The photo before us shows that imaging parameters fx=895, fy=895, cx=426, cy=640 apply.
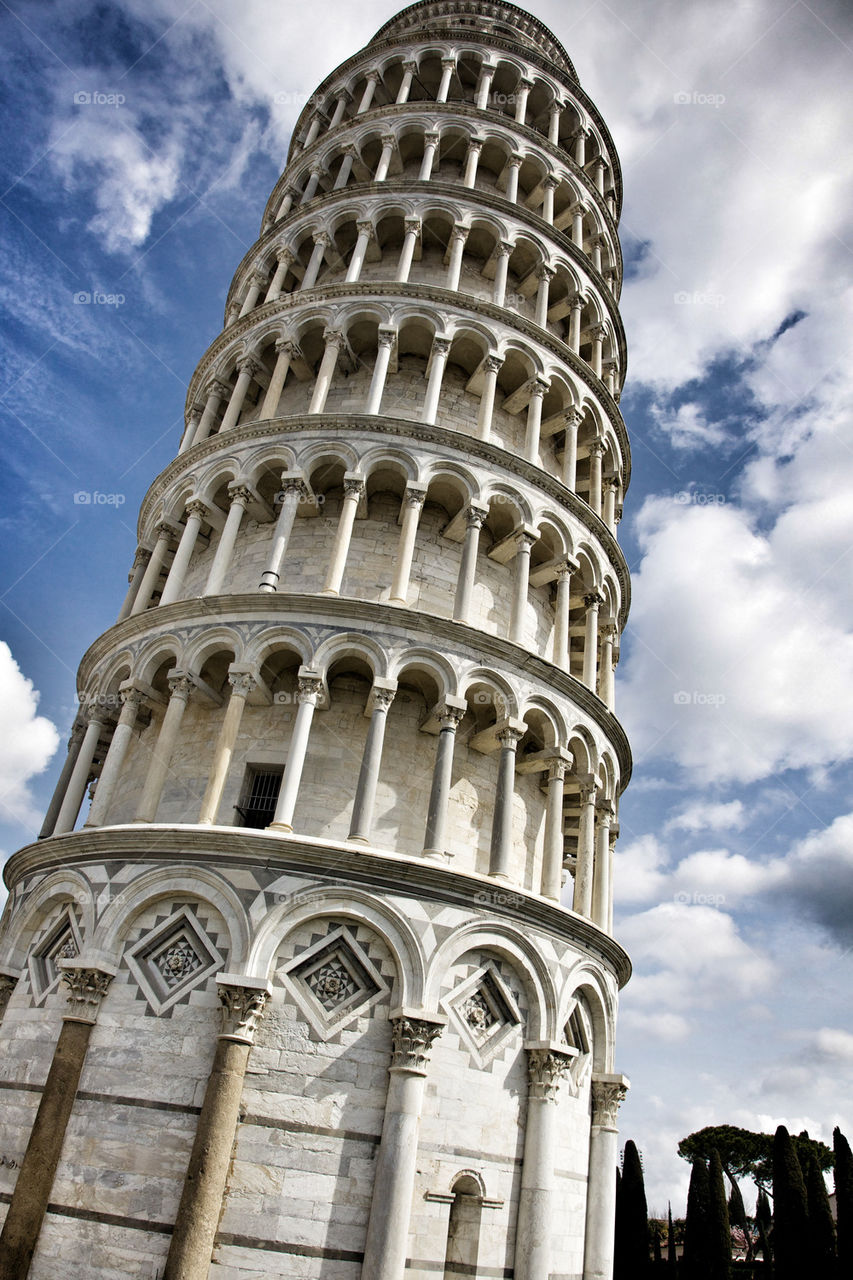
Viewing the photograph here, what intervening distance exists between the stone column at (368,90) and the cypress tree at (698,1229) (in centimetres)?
3704

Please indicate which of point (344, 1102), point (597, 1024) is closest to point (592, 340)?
point (597, 1024)

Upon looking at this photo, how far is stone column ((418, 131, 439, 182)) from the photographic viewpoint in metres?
22.1

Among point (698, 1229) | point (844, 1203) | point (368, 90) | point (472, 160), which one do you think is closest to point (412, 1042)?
point (472, 160)

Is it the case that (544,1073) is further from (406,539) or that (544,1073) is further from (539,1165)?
(406,539)

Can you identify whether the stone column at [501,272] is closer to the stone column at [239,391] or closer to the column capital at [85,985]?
the stone column at [239,391]

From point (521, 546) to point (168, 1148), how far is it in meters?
11.6

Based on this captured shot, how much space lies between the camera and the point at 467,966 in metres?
13.1

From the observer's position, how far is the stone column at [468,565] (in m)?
15.8

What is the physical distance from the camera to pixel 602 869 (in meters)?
17.5

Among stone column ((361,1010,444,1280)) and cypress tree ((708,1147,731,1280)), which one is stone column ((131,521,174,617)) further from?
cypress tree ((708,1147,731,1280))

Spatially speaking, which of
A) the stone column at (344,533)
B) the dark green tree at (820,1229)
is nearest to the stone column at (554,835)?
the stone column at (344,533)

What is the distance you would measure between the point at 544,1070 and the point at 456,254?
17.1m

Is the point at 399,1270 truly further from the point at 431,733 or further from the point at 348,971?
the point at 431,733

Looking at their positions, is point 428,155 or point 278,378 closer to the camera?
point 278,378
